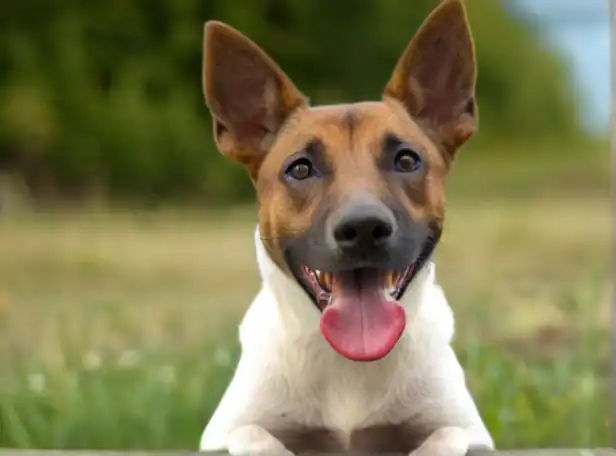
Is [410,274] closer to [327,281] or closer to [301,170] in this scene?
[327,281]

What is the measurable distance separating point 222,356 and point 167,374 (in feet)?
0.50

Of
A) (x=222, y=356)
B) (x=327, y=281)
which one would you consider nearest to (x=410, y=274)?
(x=327, y=281)

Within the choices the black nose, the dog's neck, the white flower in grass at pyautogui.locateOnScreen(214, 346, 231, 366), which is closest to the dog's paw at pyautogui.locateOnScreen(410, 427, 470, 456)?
the dog's neck

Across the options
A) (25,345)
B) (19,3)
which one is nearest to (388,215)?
(25,345)

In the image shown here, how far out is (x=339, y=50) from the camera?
344 cm

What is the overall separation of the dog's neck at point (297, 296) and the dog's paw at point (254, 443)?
190mm

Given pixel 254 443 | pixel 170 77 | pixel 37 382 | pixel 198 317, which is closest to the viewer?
pixel 254 443

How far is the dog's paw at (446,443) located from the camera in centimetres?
183

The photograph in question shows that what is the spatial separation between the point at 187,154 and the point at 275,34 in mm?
504

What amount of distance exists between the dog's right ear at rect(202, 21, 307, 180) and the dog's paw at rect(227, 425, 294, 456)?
47 centimetres

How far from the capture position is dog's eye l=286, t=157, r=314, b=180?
181cm

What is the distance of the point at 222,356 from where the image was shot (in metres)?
2.75

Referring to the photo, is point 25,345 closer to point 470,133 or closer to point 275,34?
point 275,34

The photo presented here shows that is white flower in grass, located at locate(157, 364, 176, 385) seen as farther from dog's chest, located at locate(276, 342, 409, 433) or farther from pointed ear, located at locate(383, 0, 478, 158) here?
pointed ear, located at locate(383, 0, 478, 158)
